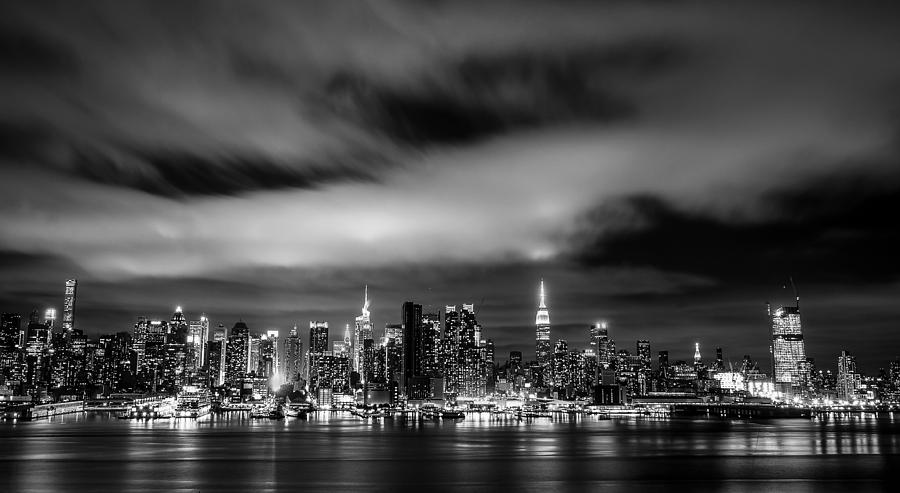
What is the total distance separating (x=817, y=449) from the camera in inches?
5098

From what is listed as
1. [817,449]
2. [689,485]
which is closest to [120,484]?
[689,485]

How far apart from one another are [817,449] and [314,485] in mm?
96648

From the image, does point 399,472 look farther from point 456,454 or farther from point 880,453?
point 880,453

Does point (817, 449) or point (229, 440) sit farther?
point (229, 440)

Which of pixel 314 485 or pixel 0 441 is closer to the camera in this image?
pixel 314 485

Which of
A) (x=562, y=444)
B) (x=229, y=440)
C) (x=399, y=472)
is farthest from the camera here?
(x=229, y=440)

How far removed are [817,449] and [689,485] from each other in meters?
67.2

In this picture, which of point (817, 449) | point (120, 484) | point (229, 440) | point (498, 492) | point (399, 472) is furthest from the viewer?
point (229, 440)

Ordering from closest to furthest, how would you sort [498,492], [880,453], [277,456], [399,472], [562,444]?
[498,492]
[399,472]
[277,456]
[880,453]
[562,444]

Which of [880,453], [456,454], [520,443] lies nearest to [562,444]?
[520,443]

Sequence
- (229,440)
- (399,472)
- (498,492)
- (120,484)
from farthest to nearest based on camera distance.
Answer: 1. (229,440)
2. (399,472)
3. (120,484)
4. (498,492)

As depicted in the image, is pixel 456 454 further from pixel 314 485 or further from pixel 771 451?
pixel 771 451

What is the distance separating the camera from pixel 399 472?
288 ft

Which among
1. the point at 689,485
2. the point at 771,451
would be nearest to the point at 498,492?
the point at 689,485
